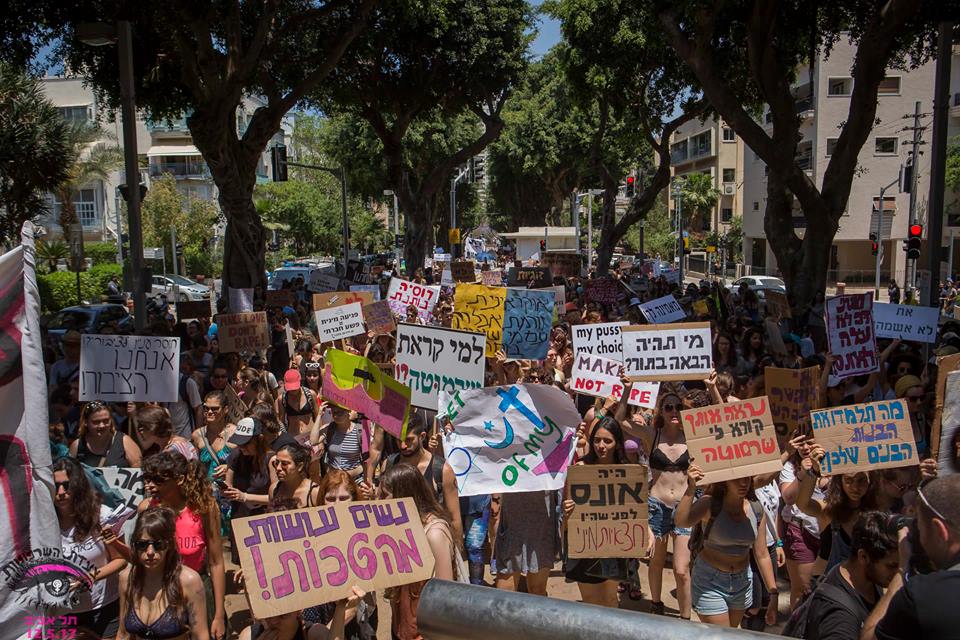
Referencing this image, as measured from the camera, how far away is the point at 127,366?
25.4 ft

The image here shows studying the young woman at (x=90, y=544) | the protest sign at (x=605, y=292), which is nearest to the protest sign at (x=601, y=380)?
the young woman at (x=90, y=544)

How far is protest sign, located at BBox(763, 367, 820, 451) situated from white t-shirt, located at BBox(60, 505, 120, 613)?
5.20m

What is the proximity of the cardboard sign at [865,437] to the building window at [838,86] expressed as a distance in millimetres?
Answer: 44249

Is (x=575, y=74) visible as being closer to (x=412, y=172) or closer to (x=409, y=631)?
(x=412, y=172)

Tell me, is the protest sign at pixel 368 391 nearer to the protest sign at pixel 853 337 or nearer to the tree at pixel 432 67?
the protest sign at pixel 853 337

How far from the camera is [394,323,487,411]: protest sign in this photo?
278 inches

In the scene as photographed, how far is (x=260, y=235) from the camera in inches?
819

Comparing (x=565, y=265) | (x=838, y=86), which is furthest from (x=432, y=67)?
(x=838, y=86)

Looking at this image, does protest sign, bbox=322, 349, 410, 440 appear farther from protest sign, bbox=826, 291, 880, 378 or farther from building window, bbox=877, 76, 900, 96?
building window, bbox=877, 76, 900, 96

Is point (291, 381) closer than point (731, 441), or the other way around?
point (731, 441)

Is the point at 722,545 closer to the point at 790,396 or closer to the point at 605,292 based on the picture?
the point at 790,396

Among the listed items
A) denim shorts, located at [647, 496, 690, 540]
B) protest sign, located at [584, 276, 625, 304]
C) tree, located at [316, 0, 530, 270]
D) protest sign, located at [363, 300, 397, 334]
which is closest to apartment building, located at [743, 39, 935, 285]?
tree, located at [316, 0, 530, 270]

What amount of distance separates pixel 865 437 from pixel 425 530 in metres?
2.79

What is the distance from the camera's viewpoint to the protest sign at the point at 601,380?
316 inches
